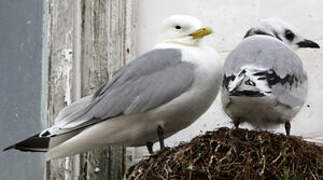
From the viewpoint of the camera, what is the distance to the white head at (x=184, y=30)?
345cm

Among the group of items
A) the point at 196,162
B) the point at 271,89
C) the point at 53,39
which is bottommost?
the point at 196,162

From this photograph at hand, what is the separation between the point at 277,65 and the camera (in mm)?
3256

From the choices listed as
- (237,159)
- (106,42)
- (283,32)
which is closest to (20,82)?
(106,42)

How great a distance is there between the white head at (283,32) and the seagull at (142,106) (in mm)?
241

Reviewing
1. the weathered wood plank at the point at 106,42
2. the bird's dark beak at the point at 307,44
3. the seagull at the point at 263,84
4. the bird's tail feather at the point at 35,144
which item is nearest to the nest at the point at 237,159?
the seagull at the point at 263,84

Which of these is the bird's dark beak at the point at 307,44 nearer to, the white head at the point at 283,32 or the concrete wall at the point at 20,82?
the white head at the point at 283,32

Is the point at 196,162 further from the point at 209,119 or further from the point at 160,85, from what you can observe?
the point at 209,119

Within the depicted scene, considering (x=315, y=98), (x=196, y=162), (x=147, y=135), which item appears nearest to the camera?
(x=196, y=162)

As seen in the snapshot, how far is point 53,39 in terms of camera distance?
383 cm

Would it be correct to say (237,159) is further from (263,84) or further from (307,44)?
(307,44)

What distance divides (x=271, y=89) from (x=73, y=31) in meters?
0.89

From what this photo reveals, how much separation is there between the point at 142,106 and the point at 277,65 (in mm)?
409

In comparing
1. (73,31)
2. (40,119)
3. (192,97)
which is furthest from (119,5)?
(192,97)

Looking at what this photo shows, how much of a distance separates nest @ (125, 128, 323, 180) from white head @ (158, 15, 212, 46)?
0.36 m
